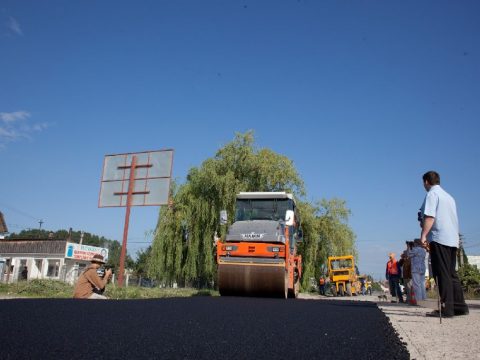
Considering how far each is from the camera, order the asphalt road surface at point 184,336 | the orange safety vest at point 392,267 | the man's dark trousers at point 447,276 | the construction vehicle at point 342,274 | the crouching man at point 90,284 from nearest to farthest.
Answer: the asphalt road surface at point 184,336, the man's dark trousers at point 447,276, the crouching man at point 90,284, the orange safety vest at point 392,267, the construction vehicle at point 342,274

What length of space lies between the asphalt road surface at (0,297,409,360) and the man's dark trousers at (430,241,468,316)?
99 cm

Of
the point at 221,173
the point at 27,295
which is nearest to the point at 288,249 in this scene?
the point at 27,295

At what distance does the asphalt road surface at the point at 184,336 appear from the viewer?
2.70 meters

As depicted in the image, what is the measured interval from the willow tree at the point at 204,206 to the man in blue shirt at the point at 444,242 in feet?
44.8

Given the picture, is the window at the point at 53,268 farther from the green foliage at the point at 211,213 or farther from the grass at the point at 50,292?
the grass at the point at 50,292

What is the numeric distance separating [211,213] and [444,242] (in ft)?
48.1

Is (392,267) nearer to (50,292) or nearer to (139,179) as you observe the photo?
(139,179)

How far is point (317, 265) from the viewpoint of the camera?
890 inches

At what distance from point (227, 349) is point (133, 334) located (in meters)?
0.92

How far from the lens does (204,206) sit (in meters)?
19.3

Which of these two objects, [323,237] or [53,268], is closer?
[323,237]

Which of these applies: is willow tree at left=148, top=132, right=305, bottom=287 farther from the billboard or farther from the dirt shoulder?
the dirt shoulder

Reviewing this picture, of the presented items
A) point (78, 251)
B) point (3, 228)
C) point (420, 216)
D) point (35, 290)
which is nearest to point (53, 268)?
point (78, 251)

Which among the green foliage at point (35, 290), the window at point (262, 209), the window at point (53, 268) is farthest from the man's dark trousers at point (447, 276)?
the window at point (53, 268)
